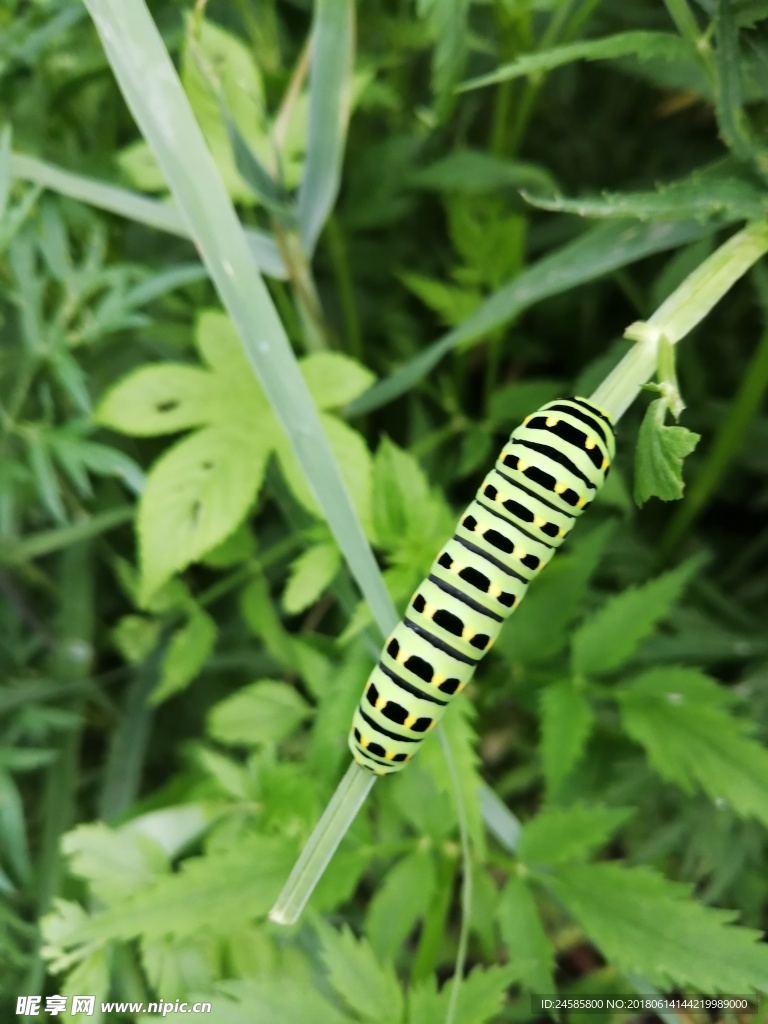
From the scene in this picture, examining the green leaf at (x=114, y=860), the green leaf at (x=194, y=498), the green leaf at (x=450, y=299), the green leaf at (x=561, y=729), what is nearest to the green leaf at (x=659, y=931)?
the green leaf at (x=561, y=729)

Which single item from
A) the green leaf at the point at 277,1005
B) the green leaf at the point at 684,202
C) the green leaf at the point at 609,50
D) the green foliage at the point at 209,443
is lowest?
the green leaf at the point at 277,1005

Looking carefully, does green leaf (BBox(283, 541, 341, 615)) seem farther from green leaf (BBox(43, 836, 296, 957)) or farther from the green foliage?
green leaf (BBox(43, 836, 296, 957))

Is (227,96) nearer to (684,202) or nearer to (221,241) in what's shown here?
(221,241)

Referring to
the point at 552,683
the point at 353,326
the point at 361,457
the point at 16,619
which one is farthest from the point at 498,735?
the point at 16,619

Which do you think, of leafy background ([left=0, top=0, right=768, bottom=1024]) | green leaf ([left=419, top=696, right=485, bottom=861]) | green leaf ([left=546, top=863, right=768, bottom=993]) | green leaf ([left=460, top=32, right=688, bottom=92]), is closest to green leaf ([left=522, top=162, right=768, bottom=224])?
leafy background ([left=0, top=0, right=768, bottom=1024])

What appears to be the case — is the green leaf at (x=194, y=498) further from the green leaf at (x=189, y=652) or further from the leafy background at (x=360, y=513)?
the green leaf at (x=189, y=652)
